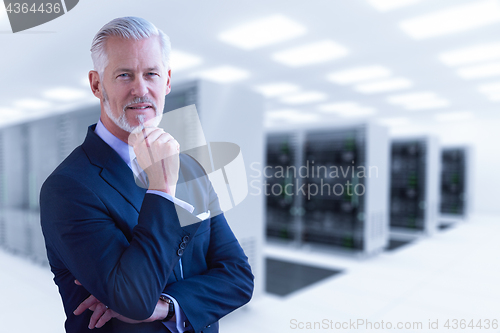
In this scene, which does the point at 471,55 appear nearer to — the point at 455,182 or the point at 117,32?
the point at 455,182

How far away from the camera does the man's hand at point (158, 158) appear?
85 cm

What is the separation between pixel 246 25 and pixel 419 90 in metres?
6.46

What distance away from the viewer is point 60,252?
33.7 inches

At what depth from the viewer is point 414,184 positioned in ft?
23.1

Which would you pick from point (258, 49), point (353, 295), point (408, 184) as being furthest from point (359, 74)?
point (353, 295)

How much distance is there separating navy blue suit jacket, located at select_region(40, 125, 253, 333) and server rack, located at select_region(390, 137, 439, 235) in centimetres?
683

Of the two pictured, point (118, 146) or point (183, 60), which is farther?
point (183, 60)

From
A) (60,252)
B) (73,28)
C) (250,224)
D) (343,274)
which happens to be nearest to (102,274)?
(60,252)

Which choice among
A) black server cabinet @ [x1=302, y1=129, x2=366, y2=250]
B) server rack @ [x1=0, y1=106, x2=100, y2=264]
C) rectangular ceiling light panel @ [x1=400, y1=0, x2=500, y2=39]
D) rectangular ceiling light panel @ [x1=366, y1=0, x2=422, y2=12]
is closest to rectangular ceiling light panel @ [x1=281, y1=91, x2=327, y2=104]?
black server cabinet @ [x1=302, y1=129, x2=366, y2=250]

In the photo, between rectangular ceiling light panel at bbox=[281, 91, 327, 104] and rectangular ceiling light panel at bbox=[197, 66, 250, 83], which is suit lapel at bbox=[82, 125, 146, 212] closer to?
rectangular ceiling light panel at bbox=[197, 66, 250, 83]

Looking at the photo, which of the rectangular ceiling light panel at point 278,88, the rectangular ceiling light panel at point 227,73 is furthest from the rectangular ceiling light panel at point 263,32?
the rectangular ceiling light panel at point 278,88

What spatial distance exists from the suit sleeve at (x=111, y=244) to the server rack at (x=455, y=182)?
10.1 metres

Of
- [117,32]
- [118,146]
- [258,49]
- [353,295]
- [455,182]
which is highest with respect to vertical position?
[258,49]

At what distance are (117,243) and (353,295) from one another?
3331mm
